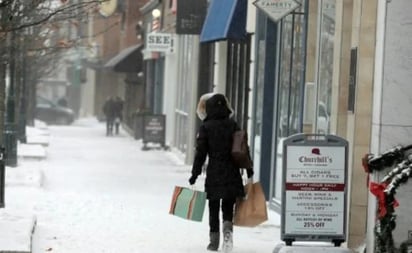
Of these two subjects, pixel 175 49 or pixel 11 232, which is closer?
pixel 11 232

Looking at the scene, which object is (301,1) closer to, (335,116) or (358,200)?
(335,116)

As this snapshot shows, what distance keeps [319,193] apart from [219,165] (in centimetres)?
135

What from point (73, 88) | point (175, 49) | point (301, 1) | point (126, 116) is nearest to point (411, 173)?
point (301, 1)

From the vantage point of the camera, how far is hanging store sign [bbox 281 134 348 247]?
32.3 feet

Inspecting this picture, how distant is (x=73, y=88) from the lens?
8025 cm

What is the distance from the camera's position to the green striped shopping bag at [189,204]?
1103cm

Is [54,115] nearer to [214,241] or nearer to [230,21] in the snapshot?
[230,21]

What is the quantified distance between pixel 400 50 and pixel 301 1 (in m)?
5.19

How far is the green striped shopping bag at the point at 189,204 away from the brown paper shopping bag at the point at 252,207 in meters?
0.41

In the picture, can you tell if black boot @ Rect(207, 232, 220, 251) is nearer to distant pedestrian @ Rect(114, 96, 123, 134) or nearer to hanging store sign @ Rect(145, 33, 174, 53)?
hanging store sign @ Rect(145, 33, 174, 53)

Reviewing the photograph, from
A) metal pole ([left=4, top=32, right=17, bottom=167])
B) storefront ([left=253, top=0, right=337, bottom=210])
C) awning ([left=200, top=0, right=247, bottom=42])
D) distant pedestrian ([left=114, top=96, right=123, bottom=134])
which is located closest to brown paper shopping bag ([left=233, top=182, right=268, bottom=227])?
storefront ([left=253, top=0, right=337, bottom=210])

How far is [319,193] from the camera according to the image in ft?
32.3

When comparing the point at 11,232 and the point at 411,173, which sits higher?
the point at 411,173

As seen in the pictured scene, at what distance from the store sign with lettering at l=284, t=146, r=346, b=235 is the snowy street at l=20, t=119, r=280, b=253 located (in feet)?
5.07
